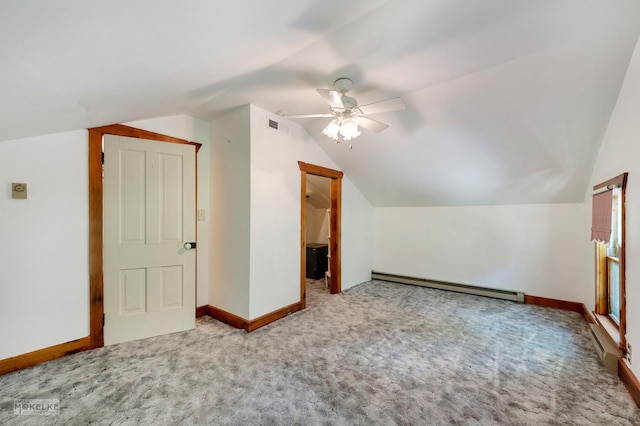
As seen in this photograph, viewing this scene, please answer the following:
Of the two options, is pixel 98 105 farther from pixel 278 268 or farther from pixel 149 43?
pixel 278 268

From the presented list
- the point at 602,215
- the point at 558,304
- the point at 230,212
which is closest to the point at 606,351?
the point at 602,215

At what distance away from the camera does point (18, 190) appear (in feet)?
7.09

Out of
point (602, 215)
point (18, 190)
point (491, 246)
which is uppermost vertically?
point (18, 190)

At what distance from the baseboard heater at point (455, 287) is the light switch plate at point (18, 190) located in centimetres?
489

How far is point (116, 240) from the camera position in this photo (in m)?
2.65

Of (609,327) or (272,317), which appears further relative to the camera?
(272,317)

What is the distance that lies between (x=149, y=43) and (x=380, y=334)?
3068mm

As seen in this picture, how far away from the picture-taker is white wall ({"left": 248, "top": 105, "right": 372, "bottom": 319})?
3.01 meters

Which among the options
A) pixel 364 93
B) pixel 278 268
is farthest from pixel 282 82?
pixel 278 268

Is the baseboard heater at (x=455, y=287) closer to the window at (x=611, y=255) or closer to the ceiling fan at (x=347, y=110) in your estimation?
the window at (x=611, y=255)

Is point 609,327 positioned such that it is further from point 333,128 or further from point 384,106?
point 333,128

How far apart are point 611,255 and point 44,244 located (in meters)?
5.52

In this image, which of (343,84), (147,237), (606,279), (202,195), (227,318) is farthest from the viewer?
(202,195)

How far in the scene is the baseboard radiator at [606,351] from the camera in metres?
2.15
